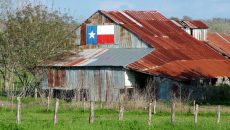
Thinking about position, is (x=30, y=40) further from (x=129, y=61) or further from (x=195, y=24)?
(x=195, y=24)

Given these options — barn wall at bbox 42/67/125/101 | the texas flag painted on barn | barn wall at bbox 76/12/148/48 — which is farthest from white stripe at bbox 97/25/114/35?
barn wall at bbox 42/67/125/101

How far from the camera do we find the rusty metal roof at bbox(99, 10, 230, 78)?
4423cm

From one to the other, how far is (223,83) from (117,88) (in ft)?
32.3

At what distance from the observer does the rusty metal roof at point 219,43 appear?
56.7 metres

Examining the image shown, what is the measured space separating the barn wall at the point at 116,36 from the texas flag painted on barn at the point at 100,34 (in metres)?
0.32

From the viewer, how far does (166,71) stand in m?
42.3

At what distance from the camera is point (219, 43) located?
60812 mm

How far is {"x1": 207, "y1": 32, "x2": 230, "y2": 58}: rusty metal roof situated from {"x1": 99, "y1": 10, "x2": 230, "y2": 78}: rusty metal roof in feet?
8.47

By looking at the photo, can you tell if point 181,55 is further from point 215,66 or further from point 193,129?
point 193,129

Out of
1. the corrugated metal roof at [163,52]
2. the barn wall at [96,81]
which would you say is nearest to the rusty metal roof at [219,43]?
the corrugated metal roof at [163,52]

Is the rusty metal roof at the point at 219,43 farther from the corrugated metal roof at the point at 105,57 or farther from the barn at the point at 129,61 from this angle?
the corrugated metal roof at the point at 105,57

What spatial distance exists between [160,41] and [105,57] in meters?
5.20

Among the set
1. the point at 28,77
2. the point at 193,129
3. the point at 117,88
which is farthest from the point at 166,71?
the point at 193,129

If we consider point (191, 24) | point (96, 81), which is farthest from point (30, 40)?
point (191, 24)
